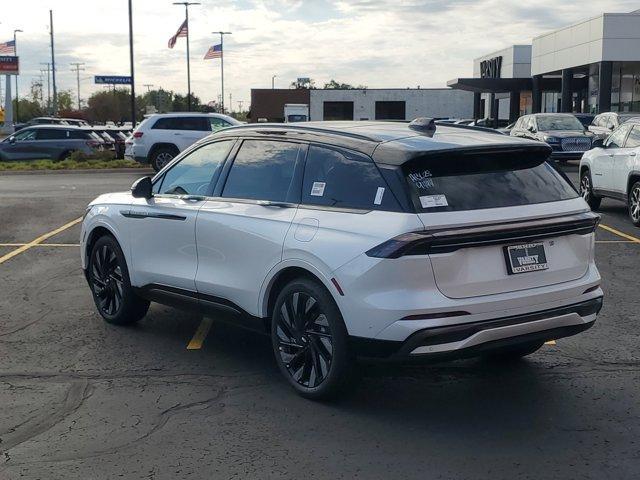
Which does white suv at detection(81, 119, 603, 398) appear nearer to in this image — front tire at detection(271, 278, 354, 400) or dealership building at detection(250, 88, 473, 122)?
front tire at detection(271, 278, 354, 400)

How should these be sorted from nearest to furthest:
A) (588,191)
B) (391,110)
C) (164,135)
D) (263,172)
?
(263,172), (588,191), (164,135), (391,110)

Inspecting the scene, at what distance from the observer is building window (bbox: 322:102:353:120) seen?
84562mm

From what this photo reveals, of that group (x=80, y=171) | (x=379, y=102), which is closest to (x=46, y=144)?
(x=80, y=171)

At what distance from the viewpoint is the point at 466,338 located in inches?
187

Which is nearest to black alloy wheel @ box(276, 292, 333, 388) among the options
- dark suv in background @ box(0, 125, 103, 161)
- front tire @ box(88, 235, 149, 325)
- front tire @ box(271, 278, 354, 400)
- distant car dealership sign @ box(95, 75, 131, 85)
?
front tire @ box(271, 278, 354, 400)

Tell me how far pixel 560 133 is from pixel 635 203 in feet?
40.0

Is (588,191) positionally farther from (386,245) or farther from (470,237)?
(386,245)

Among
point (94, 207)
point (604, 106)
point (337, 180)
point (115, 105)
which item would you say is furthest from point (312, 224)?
point (115, 105)

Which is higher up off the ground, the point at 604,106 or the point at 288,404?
the point at 604,106

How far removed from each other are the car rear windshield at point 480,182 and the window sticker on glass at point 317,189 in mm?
650

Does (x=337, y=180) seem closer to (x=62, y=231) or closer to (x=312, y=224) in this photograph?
(x=312, y=224)

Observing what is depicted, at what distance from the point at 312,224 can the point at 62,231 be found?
28.8 ft

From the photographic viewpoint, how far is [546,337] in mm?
5152

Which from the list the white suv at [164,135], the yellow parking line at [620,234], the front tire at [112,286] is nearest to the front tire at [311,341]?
the front tire at [112,286]
